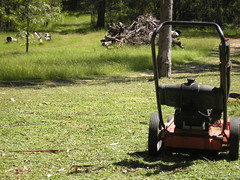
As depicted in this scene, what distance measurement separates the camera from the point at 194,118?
4.67 metres

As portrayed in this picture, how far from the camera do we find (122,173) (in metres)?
4.42

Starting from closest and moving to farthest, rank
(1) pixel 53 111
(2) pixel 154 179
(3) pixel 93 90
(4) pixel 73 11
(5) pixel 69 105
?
(2) pixel 154 179
(1) pixel 53 111
(5) pixel 69 105
(3) pixel 93 90
(4) pixel 73 11

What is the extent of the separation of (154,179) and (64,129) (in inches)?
96.1

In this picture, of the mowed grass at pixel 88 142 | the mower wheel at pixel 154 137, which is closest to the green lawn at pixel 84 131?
the mowed grass at pixel 88 142

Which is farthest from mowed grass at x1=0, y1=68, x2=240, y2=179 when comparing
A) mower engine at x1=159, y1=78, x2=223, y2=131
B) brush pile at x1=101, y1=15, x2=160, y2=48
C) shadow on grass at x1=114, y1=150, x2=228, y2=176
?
brush pile at x1=101, y1=15, x2=160, y2=48

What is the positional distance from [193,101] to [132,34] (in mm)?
21296

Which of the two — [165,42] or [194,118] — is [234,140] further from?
[165,42]

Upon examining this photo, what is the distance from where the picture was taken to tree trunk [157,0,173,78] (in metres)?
13.4

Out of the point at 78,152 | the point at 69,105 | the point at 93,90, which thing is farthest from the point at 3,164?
the point at 93,90

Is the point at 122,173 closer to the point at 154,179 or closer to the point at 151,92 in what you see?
the point at 154,179

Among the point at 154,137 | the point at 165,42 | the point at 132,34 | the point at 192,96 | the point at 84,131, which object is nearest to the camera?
the point at 192,96

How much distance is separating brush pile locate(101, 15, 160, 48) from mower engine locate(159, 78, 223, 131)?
747 inches

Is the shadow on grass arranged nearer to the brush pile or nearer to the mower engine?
the mower engine

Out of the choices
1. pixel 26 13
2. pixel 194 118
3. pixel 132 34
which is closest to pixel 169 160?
pixel 194 118
